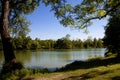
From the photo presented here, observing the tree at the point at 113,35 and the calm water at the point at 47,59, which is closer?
the tree at the point at 113,35

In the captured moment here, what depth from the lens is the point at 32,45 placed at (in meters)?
145

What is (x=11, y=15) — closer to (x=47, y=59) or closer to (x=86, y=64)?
(x=86, y=64)

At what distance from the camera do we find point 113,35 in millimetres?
30938

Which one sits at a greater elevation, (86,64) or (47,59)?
(86,64)

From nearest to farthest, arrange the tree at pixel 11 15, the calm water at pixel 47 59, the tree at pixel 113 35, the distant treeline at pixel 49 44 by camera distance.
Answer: the tree at pixel 11 15
the tree at pixel 113 35
the calm water at pixel 47 59
the distant treeline at pixel 49 44

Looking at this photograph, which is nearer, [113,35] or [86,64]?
[86,64]

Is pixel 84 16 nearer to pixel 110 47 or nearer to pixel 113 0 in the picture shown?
pixel 113 0

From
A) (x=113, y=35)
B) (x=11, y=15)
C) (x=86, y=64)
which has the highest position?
(x=11, y=15)

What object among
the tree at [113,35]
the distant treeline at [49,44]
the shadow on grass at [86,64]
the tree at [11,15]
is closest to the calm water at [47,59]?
the tree at [113,35]

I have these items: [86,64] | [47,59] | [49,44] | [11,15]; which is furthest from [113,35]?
[49,44]

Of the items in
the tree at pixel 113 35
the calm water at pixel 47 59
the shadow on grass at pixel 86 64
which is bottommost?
the calm water at pixel 47 59

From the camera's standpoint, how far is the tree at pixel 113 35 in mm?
30128

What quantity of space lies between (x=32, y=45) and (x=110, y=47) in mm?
114227

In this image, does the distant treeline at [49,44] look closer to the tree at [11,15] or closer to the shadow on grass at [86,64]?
the shadow on grass at [86,64]
